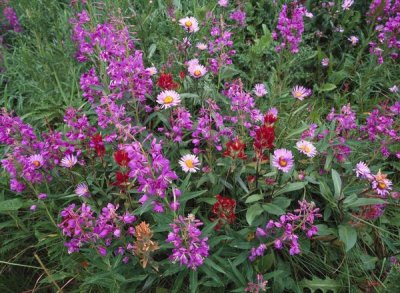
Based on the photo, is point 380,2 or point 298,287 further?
point 380,2

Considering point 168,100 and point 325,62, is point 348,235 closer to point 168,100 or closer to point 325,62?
point 168,100

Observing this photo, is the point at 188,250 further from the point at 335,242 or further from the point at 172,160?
the point at 335,242

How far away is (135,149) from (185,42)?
125 centimetres

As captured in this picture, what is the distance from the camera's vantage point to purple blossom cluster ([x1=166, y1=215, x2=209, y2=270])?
4.64ft

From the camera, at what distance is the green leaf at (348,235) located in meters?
1.73

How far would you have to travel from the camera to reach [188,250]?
1452 millimetres

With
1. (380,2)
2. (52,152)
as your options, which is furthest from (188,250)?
(380,2)

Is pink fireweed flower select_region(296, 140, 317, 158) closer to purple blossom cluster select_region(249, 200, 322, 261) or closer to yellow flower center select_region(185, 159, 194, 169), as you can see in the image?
purple blossom cluster select_region(249, 200, 322, 261)

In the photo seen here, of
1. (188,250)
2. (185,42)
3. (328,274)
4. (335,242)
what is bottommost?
(328,274)

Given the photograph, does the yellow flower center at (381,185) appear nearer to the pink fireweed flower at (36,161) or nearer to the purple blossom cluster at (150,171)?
the purple blossom cluster at (150,171)

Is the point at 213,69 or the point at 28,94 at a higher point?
the point at 213,69

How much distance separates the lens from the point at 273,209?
1.75 m

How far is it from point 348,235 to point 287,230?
40 cm

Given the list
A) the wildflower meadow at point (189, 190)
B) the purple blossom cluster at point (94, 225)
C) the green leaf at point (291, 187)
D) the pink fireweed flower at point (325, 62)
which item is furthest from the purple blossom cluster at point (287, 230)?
the pink fireweed flower at point (325, 62)
